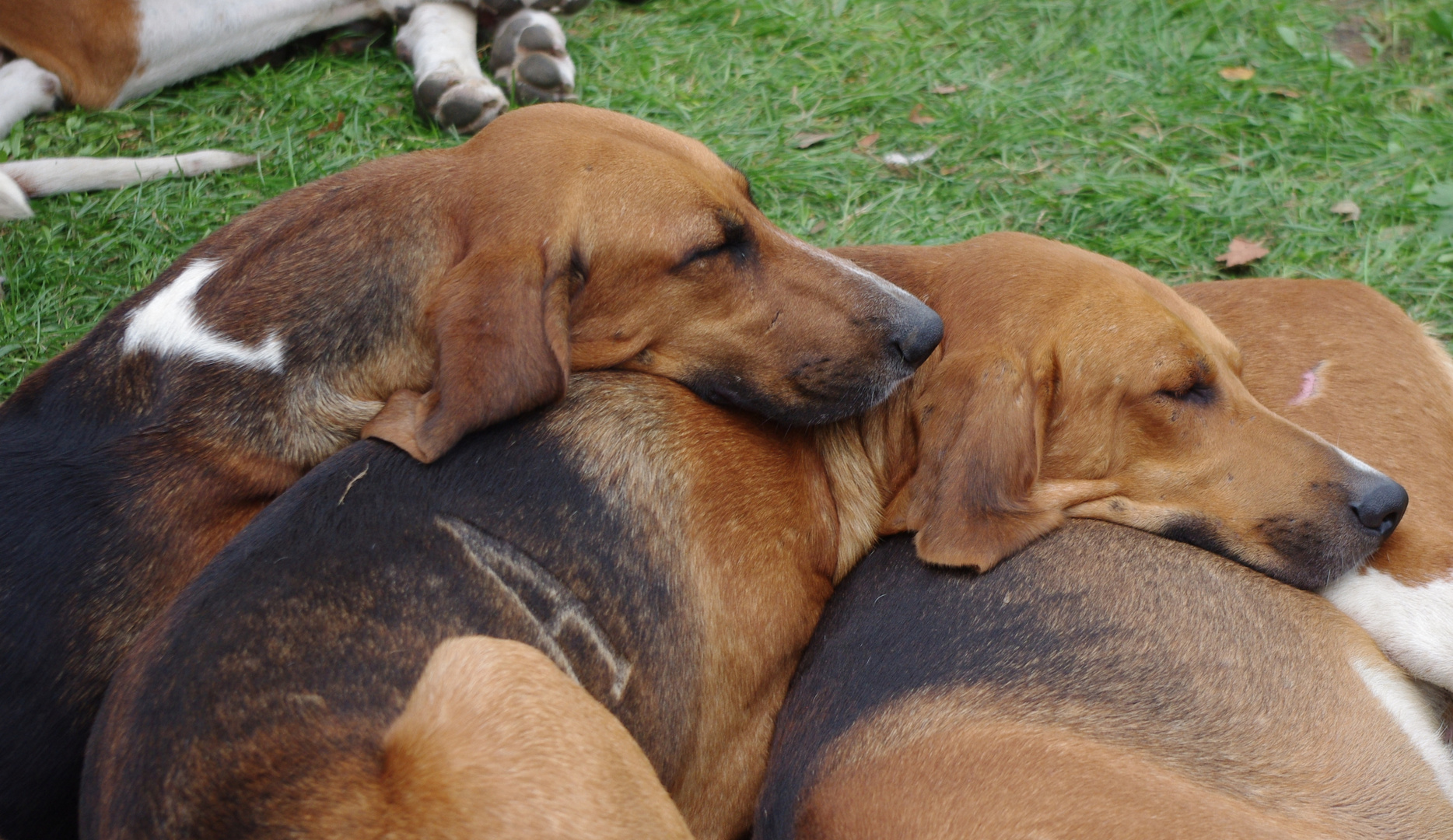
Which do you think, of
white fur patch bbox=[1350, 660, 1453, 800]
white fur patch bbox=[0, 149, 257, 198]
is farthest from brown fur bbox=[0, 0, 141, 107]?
white fur patch bbox=[1350, 660, 1453, 800]

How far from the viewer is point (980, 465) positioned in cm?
370

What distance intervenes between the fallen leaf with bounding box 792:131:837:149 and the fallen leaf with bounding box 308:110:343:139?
2.37 m

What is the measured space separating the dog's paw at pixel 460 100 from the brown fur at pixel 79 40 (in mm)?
1544

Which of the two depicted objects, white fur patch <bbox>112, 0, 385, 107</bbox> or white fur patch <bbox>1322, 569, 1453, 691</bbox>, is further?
white fur patch <bbox>112, 0, 385, 107</bbox>

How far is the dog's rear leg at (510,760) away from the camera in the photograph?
2807 millimetres

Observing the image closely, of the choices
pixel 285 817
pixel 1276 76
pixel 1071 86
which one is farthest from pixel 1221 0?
pixel 285 817

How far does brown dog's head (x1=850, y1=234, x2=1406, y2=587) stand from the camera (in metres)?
3.73

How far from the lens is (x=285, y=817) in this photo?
2.81 meters

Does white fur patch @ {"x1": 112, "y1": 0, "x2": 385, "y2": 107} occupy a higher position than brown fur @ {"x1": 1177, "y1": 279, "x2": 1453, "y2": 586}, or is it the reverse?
brown fur @ {"x1": 1177, "y1": 279, "x2": 1453, "y2": 586}

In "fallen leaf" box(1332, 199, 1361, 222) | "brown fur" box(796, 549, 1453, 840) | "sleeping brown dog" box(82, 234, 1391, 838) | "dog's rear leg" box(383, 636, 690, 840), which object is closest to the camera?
"dog's rear leg" box(383, 636, 690, 840)

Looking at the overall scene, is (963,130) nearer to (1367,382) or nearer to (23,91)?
(1367,382)

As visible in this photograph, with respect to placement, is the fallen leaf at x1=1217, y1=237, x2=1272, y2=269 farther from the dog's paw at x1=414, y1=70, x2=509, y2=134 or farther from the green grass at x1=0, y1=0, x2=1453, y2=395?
the dog's paw at x1=414, y1=70, x2=509, y2=134

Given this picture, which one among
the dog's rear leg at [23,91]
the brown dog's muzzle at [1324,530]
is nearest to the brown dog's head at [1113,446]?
the brown dog's muzzle at [1324,530]

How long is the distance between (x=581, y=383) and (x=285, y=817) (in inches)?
61.0
